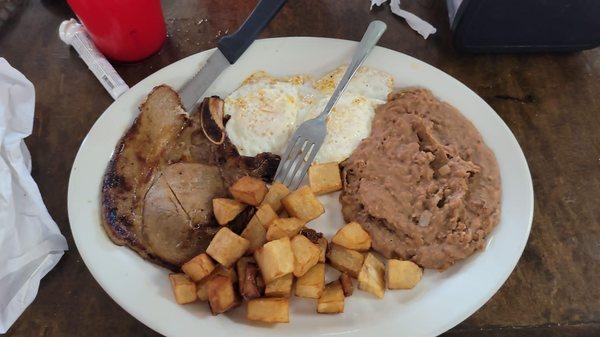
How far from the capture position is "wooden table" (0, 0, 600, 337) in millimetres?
1556

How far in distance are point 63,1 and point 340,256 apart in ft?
5.72

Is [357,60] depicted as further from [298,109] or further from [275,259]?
[275,259]

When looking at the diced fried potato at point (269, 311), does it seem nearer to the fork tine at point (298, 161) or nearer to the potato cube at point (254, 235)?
the potato cube at point (254, 235)

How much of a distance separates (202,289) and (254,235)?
21cm

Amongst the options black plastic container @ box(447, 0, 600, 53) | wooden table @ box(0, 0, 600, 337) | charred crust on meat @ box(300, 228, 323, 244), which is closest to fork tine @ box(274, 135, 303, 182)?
charred crust on meat @ box(300, 228, 323, 244)

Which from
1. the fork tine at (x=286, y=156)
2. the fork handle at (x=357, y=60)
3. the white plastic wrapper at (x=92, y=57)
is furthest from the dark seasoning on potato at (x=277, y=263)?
the white plastic wrapper at (x=92, y=57)

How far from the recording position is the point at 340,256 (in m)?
1.47

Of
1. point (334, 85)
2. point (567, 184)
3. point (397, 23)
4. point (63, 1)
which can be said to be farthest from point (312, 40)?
point (63, 1)

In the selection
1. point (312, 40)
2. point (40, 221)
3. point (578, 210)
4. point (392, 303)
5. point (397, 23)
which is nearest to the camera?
point (392, 303)

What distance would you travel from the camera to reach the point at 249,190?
1.49 metres

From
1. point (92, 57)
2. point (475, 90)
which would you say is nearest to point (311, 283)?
point (475, 90)

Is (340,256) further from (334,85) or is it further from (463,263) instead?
(334,85)

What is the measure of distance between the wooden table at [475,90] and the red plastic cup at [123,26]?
2.9 inches

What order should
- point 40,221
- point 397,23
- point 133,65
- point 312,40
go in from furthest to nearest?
point 397,23 < point 133,65 < point 312,40 < point 40,221
